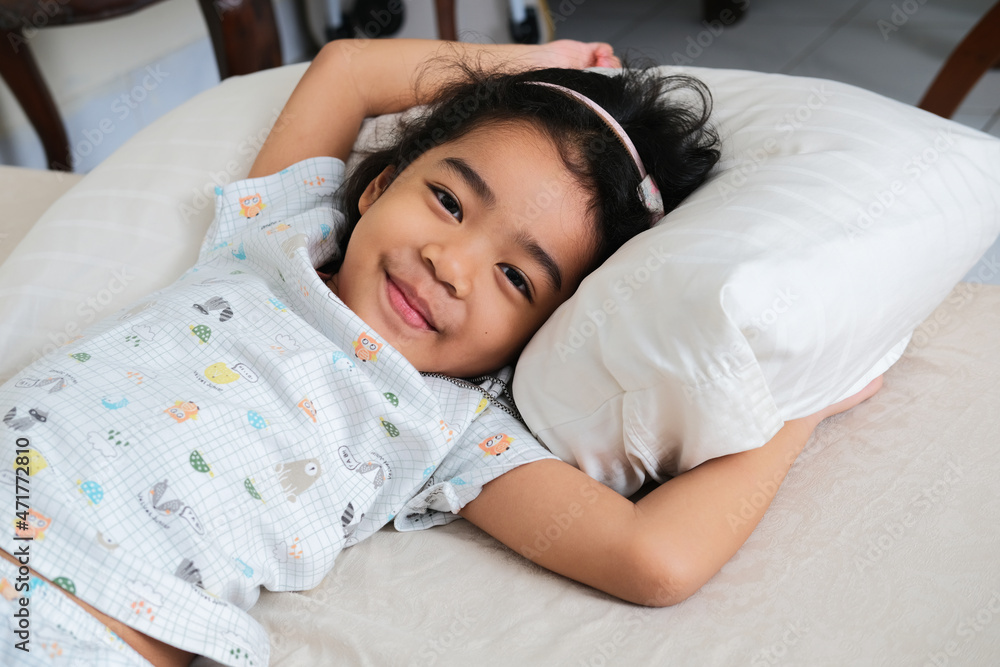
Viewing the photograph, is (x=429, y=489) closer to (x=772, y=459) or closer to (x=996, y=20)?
(x=772, y=459)

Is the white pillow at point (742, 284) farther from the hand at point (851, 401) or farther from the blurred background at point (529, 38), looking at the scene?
the blurred background at point (529, 38)

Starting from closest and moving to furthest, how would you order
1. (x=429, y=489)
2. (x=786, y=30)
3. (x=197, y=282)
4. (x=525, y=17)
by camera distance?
(x=429, y=489), (x=197, y=282), (x=525, y=17), (x=786, y=30)

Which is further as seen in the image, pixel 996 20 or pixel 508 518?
pixel 996 20

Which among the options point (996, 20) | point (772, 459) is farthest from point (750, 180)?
point (996, 20)

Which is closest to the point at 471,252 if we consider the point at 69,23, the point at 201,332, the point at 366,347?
the point at 366,347

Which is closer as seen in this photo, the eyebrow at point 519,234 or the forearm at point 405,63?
the eyebrow at point 519,234

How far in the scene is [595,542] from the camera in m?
0.73

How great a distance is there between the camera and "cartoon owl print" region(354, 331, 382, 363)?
83 centimetres

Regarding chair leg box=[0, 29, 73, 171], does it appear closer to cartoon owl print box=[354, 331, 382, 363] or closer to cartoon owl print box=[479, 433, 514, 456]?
cartoon owl print box=[354, 331, 382, 363]

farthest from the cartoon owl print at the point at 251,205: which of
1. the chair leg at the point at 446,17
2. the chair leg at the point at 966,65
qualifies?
the chair leg at the point at 966,65

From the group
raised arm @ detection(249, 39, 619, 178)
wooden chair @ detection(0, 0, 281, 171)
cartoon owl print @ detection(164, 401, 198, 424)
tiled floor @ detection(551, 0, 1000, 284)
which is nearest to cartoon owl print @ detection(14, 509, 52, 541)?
cartoon owl print @ detection(164, 401, 198, 424)

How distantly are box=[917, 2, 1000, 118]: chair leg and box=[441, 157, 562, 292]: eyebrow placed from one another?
151cm

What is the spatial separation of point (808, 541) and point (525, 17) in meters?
2.17

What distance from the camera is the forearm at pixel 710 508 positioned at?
0.71m
